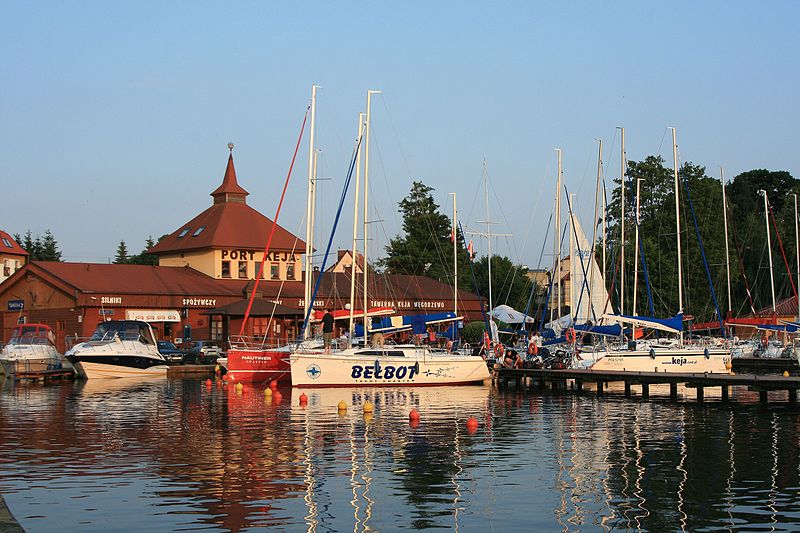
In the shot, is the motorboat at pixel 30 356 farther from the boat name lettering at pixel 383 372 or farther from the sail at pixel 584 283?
the sail at pixel 584 283

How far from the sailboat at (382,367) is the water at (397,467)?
5855mm

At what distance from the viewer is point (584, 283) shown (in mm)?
59156

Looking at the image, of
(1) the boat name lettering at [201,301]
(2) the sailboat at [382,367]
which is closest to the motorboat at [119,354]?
(2) the sailboat at [382,367]

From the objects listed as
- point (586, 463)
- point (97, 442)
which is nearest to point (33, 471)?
point (97, 442)

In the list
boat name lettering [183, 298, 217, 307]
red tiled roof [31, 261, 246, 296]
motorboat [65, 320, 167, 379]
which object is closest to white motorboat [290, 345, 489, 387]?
motorboat [65, 320, 167, 379]

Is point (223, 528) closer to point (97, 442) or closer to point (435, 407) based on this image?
point (97, 442)

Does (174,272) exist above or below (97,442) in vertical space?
above

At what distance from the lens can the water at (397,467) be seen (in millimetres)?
17766

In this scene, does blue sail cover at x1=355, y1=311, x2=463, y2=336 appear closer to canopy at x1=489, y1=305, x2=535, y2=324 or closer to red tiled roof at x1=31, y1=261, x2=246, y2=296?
canopy at x1=489, y1=305, x2=535, y2=324

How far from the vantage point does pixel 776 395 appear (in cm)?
4503

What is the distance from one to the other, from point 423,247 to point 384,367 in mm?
68109

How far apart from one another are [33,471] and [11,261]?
3898 inches

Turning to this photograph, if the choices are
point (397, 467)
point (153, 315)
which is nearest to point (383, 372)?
point (397, 467)

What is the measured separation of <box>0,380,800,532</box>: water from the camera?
58.3ft
